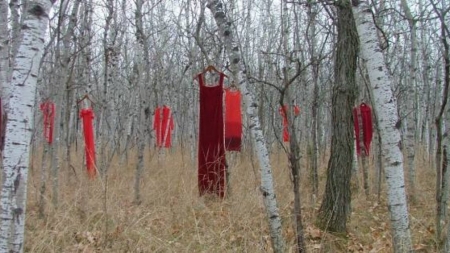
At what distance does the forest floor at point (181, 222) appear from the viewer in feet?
11.0

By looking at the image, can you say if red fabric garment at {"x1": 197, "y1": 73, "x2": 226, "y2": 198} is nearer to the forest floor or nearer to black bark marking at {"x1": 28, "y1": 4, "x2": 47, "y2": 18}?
the forest floor

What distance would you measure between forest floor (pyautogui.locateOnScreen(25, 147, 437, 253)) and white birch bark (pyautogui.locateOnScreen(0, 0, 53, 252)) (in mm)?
1292

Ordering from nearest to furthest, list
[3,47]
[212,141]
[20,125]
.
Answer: [20,125], [3,47], [212,141]

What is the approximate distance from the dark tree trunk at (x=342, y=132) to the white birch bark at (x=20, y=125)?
2712 millimetres

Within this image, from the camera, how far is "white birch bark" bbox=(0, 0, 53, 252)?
6.27 feet

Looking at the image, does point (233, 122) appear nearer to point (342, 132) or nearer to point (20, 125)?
point (342, 132)

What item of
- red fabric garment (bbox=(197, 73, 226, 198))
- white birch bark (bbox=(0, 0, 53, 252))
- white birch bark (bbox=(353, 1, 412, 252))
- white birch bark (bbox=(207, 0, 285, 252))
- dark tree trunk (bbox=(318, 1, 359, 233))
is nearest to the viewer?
white birch bark (bbox=(0, 0, 53, 252))

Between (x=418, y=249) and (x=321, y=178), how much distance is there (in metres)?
3.46

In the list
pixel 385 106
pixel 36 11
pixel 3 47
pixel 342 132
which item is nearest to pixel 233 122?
pixel 342 132

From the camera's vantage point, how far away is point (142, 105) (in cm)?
484

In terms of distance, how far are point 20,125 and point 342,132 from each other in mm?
2864

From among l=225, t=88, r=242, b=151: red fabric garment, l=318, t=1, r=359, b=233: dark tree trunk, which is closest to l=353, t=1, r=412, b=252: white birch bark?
l=318, t=1, r=359, b=233: dark tree trunk

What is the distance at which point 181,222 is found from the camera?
399cm

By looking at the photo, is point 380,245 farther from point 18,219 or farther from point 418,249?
point 18,219
